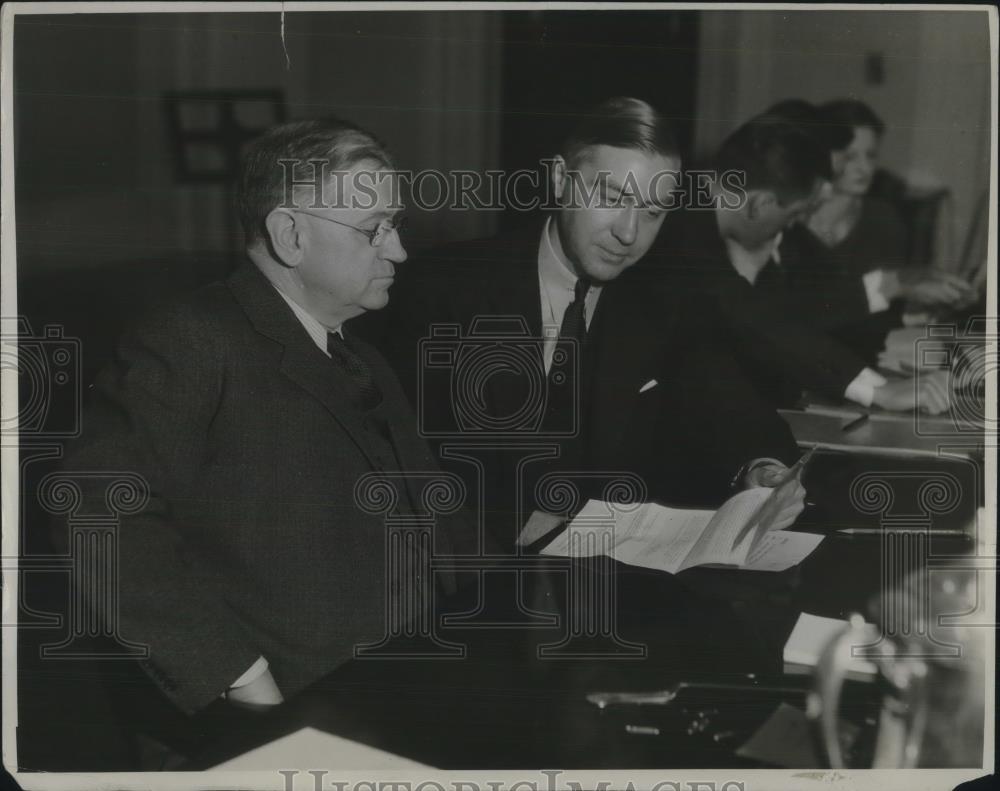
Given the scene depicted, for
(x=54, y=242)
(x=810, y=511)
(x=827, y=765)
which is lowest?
(x=827, y=765)

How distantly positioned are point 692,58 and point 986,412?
59cm

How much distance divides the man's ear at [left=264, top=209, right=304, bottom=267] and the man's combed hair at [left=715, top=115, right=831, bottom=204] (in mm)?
534

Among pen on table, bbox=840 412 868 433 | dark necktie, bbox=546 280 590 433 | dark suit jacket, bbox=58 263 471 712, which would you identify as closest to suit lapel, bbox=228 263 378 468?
dark suit jacket, bbox=58 263 471 712

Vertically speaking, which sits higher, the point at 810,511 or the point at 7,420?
the point at 7,420

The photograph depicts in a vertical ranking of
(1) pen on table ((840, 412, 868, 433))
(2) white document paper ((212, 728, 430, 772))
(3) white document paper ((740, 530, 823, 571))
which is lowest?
(2) white document paper ((212, 728, 430, 772))

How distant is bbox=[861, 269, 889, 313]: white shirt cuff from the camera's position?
1.23m

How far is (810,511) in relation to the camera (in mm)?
1234

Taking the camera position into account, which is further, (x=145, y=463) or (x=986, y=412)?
(x=986, y=412)

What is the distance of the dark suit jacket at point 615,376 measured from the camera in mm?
1205

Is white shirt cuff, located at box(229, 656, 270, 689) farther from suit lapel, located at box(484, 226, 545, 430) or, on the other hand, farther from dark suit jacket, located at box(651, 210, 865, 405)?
dark suit jacket, located at box(651, 210, 865, 405)

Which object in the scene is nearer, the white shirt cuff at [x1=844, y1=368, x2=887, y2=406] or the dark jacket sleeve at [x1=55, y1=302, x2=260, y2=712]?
the dark jacket sleeve at [x1=55, y1=302, x2=260, y2=712]

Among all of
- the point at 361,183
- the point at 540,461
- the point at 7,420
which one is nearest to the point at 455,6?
the point at 361,183

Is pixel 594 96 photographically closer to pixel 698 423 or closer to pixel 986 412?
pixel 698 423
